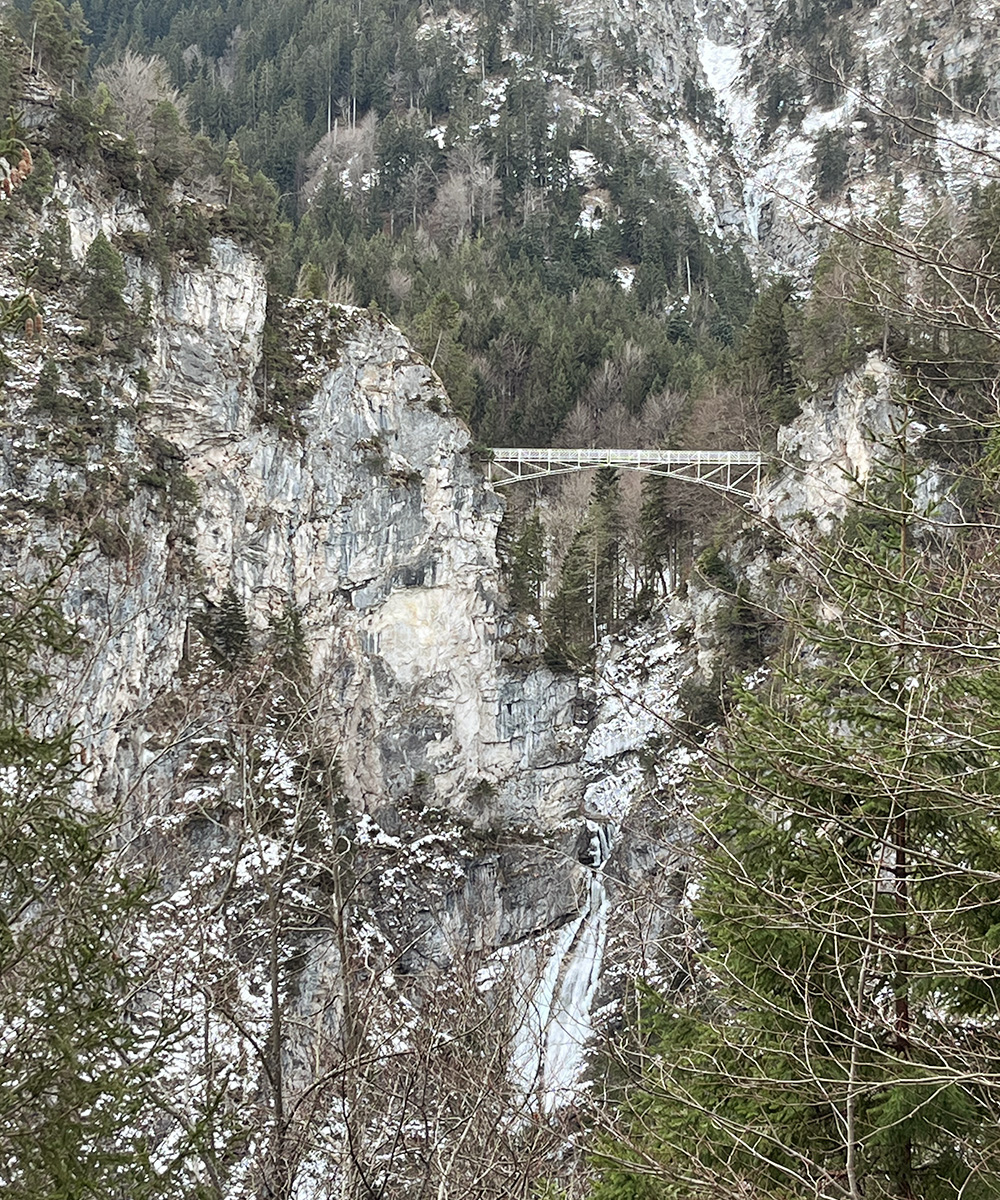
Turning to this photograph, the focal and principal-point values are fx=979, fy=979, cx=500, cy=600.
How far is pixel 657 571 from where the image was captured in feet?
115

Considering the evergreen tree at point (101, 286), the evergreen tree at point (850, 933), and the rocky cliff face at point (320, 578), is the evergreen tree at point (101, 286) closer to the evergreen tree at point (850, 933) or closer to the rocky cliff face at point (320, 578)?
the rocky cliff face at point (320, 578)

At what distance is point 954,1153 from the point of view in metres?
4.32

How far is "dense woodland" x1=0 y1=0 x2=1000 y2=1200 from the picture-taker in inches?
156

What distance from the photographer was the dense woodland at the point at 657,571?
3967mm

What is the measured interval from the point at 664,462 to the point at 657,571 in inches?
213

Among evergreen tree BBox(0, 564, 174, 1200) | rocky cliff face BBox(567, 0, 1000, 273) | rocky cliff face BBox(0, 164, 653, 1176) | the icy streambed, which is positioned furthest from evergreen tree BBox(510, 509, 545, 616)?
rocky cliff face BBox(567, 0, 1000, 273)

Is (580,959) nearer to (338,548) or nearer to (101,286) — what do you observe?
(338,548)

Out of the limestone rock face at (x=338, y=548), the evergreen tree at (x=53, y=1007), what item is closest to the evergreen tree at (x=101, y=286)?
the limestone rock face at (x=338, y=548)

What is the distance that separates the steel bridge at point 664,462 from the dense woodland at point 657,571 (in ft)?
4.76

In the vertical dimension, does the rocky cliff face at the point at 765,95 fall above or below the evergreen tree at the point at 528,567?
above

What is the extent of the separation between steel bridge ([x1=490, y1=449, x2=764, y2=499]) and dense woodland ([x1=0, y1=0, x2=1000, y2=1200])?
1.45m

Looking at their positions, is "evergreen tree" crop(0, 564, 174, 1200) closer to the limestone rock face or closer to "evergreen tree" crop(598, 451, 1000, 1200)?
"evergreen tree" crop(598, 451, 1000, 1200)

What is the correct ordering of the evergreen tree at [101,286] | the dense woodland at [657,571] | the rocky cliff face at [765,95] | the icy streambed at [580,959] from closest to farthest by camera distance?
the dense woodland at [657,571]
the icy streambed at [580,959]
the evergreen tree at [101,286]
the rocky cliff face at [765,95]

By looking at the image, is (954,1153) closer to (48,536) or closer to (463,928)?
(48,536)
